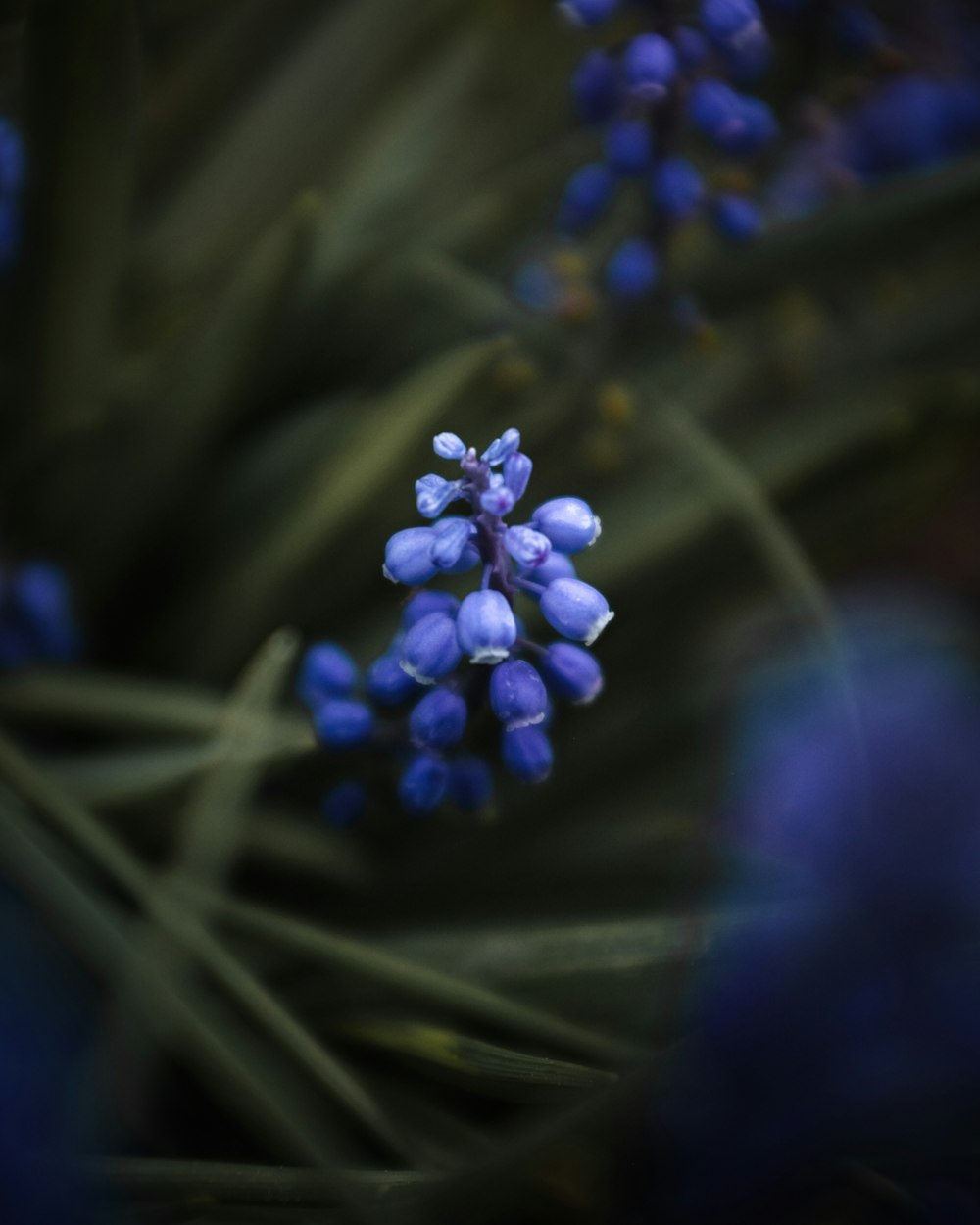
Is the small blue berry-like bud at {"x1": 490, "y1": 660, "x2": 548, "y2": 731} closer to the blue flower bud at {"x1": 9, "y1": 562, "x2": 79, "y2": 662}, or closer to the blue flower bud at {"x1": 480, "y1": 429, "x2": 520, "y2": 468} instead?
the blue flower bud at {"x1": 480, "y1": 429, "x2": 520, "y2": 468}

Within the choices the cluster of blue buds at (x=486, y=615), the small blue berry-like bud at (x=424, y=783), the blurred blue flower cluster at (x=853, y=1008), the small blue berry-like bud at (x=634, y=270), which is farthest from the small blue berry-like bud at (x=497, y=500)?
the small blue berry-like bud at (x=634, y=270)

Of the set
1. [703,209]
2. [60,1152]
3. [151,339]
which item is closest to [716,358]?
[703,209]

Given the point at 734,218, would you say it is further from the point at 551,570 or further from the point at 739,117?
the point at 551,570

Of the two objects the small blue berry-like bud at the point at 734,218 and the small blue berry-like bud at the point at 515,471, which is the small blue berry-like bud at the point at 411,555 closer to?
the small blue berry-like bud at the point at 515,471

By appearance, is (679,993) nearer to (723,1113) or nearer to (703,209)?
(723,1113)

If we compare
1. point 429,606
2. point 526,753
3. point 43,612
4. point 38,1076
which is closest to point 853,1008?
point 526,753

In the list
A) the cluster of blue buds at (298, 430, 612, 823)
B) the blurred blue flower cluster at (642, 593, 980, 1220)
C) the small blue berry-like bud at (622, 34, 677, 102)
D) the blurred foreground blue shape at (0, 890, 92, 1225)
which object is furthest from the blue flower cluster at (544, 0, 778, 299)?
the blurred foreground blue shape at (0, 890, 92, 1225)
